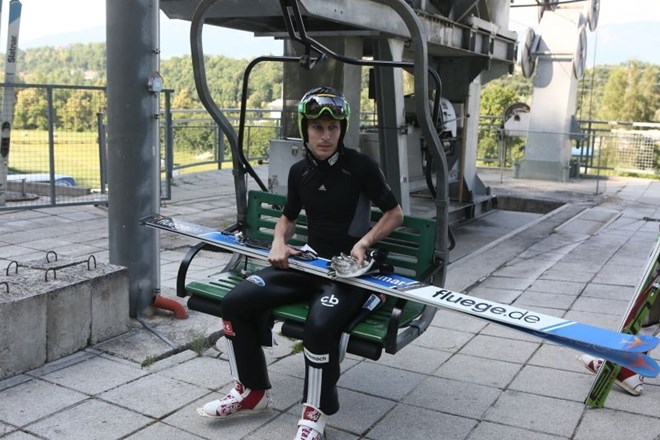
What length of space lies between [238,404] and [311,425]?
1.67ft

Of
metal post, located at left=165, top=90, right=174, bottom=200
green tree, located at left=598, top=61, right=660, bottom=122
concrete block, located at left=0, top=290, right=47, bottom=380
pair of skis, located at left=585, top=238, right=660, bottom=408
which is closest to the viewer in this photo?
pair of skis, located at left=585, top=238, right=660, bottom=408

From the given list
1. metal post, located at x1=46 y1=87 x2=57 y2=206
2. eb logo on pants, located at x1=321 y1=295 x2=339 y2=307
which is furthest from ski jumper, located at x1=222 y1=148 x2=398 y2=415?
metal post, located at x1=46 y1=87 x2=57 y2=206

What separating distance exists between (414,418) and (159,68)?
2889mm

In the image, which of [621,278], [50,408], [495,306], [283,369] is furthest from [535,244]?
[50,408]

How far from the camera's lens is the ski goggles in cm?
357

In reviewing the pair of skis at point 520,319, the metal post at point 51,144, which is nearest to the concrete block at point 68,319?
the pair of skis at point 520,319

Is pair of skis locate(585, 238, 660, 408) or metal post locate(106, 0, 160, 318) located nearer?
pair of skis locate(585, 238, 660, 408)

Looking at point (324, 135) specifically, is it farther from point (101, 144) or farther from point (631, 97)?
point (631, 97)

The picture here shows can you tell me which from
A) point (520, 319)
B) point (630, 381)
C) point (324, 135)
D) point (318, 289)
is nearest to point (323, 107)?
point (324, 135)

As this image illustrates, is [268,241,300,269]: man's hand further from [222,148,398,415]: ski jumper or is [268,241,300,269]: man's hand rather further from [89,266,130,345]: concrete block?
[89,266,130,345]: concrete block

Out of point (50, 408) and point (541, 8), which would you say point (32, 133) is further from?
point (541, 8)

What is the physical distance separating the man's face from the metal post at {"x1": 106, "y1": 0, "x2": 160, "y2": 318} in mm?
1578

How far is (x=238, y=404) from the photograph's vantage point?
11.7 ft

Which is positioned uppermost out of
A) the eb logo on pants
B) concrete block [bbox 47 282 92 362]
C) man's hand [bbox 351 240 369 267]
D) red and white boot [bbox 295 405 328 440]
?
man's hand [bbox 351 240 369 267]
